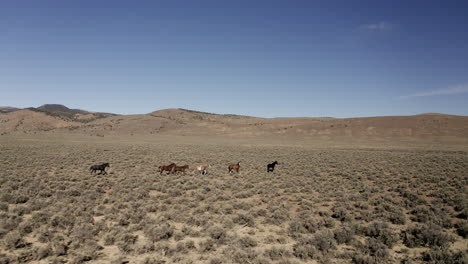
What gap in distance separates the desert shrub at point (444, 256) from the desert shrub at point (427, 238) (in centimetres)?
62

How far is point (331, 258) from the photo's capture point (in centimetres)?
679

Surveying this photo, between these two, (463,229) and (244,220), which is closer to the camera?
(463,229)

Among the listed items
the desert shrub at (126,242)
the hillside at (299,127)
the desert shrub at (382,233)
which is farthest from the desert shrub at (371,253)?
the hillside at (299,127)

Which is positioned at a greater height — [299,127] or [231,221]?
[299,127]

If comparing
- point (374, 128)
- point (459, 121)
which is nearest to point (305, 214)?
point (374, 128)

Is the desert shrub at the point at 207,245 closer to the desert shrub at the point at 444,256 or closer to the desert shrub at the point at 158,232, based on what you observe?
the desert shrub at the point at 158,232

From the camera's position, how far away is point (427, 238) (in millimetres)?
7535

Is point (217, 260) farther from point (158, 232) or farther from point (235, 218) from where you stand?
point (235, 218)

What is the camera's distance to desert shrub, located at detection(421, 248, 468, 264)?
6143mm

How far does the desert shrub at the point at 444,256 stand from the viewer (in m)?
6.14

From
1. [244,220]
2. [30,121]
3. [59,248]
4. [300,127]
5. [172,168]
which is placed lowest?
[244,220]

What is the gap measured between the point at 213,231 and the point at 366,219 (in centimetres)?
649

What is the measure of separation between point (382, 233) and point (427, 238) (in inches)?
49.7

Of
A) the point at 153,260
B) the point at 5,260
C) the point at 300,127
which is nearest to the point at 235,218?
the point at 153,260
